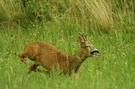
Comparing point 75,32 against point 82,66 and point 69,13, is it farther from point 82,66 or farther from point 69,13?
point 82,66

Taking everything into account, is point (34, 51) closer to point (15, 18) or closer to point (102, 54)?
point (102, 54)

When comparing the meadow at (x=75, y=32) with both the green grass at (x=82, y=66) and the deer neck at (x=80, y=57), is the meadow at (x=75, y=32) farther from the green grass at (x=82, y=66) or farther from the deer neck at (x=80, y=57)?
the deer neck at (x=80, y=57)

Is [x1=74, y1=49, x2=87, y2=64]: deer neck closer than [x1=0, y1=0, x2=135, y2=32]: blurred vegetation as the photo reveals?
Yes

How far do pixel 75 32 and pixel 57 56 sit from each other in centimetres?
323

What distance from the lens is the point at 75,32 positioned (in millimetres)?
11875

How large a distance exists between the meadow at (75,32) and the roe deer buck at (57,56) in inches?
8.2

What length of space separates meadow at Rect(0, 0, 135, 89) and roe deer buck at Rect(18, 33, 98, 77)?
208 millimetres

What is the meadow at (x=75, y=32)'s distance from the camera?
8414 mm

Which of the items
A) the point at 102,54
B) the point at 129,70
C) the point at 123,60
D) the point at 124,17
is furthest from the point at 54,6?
the point at 129,70

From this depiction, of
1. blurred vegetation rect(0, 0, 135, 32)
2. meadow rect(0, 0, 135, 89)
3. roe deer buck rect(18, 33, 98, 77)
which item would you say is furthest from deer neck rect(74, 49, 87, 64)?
blurred vegetation rect(0, 0, 135, 32)

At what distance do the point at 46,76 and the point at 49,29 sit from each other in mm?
4167

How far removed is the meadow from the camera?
8.41 metres

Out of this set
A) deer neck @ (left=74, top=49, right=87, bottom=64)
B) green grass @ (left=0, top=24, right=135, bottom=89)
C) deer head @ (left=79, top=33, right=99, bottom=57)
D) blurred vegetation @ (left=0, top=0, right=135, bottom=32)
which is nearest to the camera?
green grass @ (left=0, top=24, right=135, bottom=89)

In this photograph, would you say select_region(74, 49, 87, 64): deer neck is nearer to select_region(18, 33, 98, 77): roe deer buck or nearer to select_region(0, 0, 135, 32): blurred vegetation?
select_region(18, 33, 98, 77): roe deer buck
